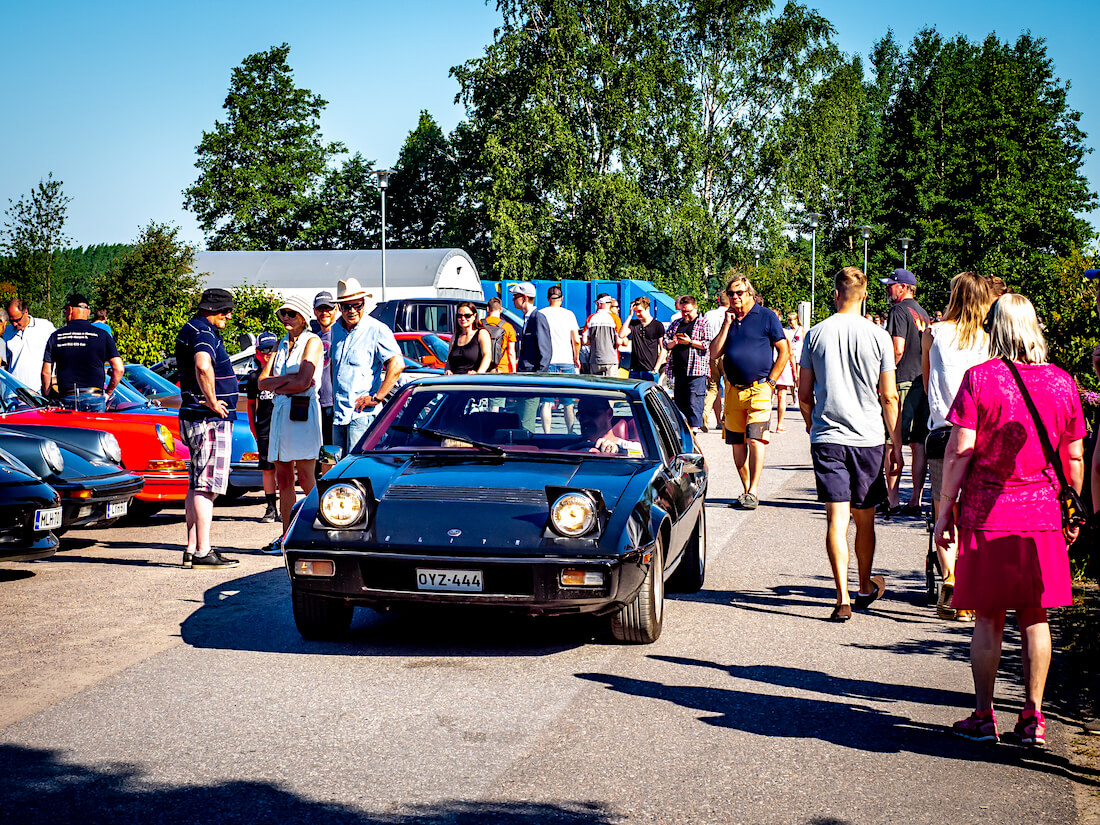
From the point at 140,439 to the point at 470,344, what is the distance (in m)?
3.32

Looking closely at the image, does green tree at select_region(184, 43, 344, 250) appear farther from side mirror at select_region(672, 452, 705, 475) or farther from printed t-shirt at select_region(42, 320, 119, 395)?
side mirror at select_region(672, 452, 705, 475)

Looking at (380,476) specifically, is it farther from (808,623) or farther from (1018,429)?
(1018,429)

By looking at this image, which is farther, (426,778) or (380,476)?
(380,476)

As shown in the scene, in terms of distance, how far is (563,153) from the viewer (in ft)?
151

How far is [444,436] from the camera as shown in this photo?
21.9 ft

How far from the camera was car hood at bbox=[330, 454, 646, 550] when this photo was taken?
564 cm

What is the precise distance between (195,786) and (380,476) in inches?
91.4

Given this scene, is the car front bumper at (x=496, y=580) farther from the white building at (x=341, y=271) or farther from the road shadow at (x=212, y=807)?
the white building at (x=341, y=271)

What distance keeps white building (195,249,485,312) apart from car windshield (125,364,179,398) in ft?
69.4

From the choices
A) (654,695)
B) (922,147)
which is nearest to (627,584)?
(654,695)

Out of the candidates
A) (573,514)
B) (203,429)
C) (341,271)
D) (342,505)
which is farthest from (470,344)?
(341,271)

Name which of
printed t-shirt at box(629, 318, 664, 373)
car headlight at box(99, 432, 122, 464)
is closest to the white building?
printed t-shirt at box(629, 318, 664, 373)

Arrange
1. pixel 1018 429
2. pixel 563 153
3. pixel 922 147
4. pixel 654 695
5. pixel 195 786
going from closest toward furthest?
pixel 195 786 → pixel 1018 429 → pixel 654 695 → pixel 563 153 → pixel 922 147

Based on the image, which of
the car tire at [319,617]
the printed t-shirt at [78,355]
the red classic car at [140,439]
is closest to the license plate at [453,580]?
the car tire at [319,617]
